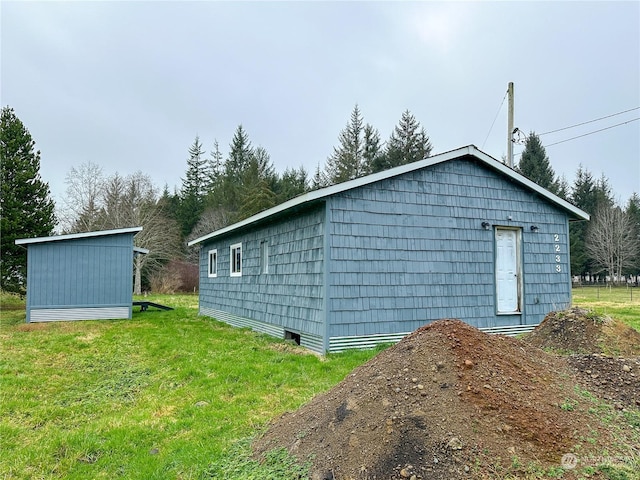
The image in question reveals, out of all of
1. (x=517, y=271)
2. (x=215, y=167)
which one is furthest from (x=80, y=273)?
(x=215, y=167)

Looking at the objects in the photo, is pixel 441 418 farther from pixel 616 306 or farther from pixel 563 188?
pixel 563 188

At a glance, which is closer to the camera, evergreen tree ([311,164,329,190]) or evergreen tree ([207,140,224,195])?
evergreen tree ([311,164,329,190])

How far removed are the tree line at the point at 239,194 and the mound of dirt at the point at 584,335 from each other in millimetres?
23929

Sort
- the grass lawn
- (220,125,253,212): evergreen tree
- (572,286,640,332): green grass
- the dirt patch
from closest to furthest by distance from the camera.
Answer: the grass lawn < the dirt patch < (572,286,640,332): green grass < (220,125,253,212): evergreen tree

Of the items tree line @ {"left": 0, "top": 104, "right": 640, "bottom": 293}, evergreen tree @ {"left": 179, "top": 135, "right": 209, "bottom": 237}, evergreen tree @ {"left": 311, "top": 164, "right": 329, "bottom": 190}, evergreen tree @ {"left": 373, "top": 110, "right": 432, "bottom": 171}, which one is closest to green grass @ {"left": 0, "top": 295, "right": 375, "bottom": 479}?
tree line @ {"left": 0, "top": 104, "right": 640, "bottom": 293}

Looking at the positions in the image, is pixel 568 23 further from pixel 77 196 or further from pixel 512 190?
pixel 77 196

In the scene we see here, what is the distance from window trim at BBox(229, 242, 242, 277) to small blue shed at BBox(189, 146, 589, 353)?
1753 millimetres

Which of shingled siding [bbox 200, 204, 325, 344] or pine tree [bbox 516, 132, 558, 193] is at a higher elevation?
pine tree [bbox 516, 132, 558, 193]

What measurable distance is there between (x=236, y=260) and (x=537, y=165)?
111 feet

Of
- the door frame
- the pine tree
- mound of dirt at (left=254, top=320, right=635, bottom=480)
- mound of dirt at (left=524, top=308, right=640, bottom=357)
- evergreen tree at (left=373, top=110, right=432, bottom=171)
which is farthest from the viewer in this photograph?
the pine tree

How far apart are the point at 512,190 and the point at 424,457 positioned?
7.35m

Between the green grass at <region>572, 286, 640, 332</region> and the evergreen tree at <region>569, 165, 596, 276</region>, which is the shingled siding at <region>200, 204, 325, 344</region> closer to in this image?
the green grass at <region>572, 286, 640, 332</region>

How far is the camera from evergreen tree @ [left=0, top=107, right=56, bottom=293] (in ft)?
50.1

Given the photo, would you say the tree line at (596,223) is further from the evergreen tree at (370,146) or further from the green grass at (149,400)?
the green grass at (149,400)
